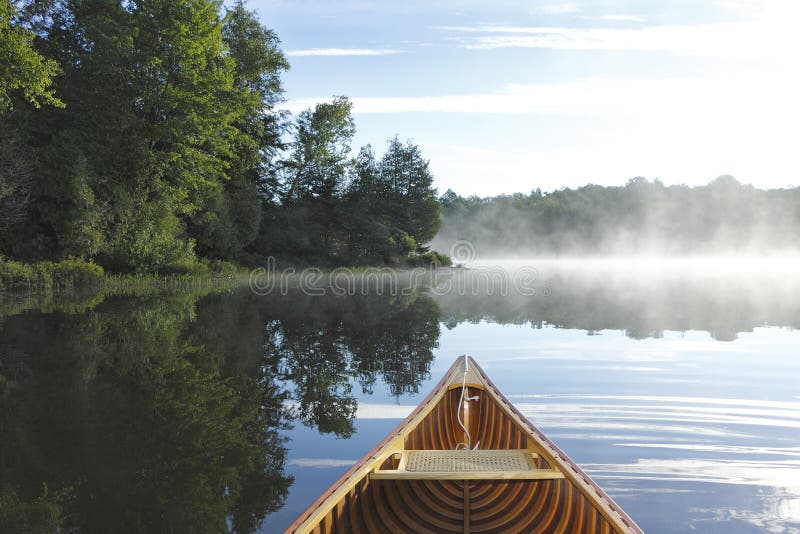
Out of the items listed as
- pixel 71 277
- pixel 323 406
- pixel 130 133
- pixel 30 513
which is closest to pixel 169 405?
pixel 323 406

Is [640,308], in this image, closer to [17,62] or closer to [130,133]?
[17,62]

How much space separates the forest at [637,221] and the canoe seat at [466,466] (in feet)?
275

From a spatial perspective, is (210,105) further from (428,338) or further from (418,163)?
(418,163)

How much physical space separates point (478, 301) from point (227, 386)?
42.3ft

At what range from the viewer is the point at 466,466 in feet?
10.9

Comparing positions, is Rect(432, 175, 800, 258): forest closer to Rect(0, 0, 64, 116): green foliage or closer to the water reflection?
the water reflection

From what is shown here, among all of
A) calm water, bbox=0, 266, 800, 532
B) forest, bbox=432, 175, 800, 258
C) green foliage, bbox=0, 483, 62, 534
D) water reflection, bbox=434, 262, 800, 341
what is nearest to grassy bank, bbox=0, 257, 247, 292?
calm water, bbox=0, 266, 800, 532

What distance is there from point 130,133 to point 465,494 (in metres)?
23.8

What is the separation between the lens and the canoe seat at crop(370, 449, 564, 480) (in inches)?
122

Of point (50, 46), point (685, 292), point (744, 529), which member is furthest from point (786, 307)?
point (50, 46)

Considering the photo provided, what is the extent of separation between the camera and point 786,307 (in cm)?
1565

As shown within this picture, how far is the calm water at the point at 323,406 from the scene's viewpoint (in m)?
3.79

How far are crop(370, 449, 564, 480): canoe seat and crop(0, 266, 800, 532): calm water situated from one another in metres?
0.81

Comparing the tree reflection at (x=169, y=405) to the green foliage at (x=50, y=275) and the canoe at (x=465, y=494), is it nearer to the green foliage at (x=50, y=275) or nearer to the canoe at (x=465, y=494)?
the canoe at (x=465, y=494)
